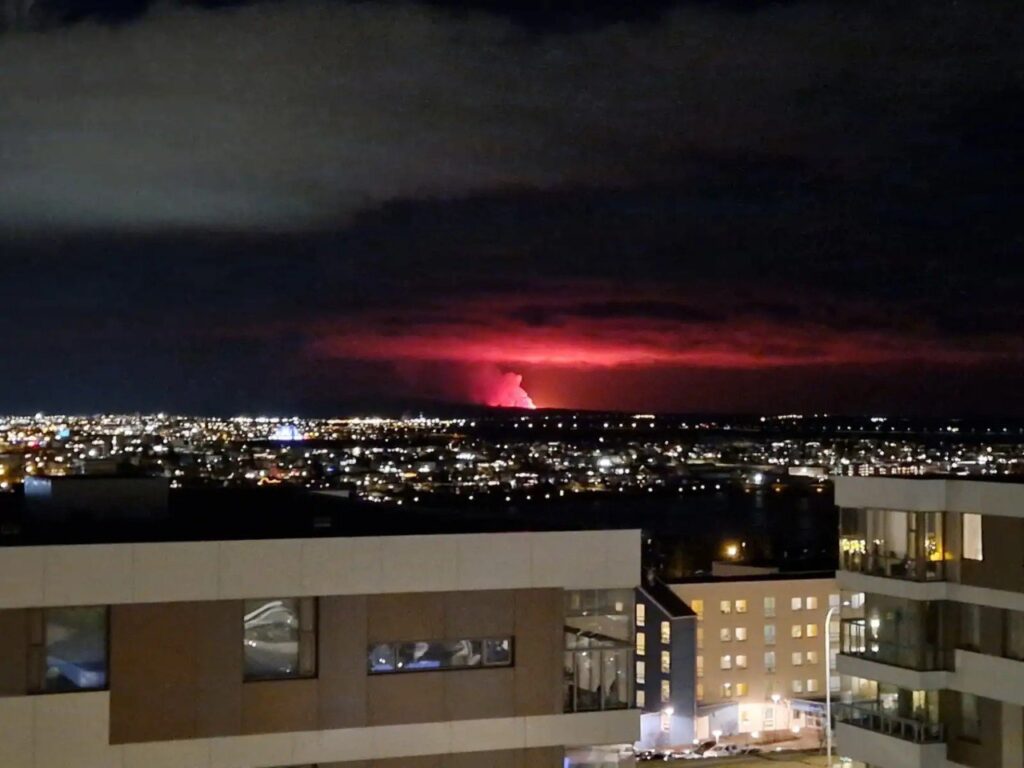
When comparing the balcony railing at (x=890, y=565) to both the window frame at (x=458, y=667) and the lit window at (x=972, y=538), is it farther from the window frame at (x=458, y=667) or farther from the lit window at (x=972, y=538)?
the window frame at (x=458, y=667)

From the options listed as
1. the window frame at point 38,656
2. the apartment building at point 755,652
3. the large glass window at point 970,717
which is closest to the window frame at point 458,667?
the window frame at point 38,656

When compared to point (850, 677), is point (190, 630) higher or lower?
higher

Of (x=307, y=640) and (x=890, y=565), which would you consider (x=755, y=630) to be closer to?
(x=890, y=565)

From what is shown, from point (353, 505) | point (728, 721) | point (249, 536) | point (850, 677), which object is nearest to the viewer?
point (249, 536)

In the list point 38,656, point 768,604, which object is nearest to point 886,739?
point 38,656

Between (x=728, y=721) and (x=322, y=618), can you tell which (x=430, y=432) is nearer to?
(x=728, y=721)

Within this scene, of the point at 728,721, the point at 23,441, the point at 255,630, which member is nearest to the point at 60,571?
the point at 255,630
